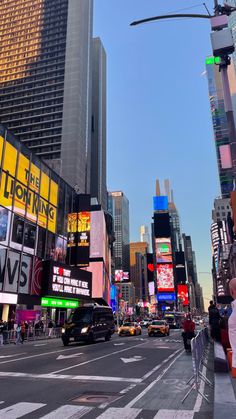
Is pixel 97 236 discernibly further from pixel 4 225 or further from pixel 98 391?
pixel 98 391

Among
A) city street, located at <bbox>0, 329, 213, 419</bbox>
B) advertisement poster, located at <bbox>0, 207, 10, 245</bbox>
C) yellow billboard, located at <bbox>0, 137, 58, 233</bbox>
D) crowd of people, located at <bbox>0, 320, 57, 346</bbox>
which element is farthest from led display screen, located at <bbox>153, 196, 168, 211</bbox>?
city street, located at <bbox>0, 329, 213, 419</bbox>

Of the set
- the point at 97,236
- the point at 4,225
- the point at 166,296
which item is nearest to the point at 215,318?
the point at 4,225

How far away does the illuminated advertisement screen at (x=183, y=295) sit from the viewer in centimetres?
17918

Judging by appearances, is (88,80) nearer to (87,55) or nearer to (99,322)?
(87,55)

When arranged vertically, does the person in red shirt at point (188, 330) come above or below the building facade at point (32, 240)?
below

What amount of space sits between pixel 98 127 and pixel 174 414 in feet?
557

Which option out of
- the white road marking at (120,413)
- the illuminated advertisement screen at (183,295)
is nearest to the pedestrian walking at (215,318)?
the white road marking at (120,413)

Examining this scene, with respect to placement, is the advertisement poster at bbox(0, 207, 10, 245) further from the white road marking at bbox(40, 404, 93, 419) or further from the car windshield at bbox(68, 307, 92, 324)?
the white road marking at bbox(40, 404, 93, 419)

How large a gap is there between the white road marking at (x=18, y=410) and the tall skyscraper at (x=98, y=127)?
155002 millimetres

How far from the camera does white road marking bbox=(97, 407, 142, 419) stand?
6.04 meters

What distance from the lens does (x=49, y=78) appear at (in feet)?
425

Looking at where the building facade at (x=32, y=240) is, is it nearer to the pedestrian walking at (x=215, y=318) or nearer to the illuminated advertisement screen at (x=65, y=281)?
the illuminated advertisement screen at (x=65, y=281)

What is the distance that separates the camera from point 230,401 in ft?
21.5

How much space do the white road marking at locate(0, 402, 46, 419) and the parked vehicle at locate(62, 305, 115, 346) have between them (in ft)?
54.4
